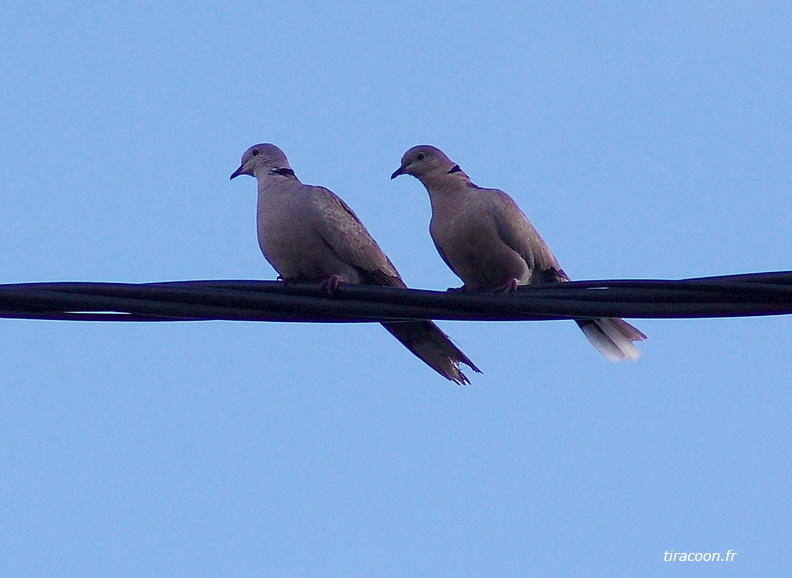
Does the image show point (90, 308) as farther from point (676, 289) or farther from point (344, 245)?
point (344, 245)

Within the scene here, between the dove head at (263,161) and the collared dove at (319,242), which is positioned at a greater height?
the dove head at (263,161)

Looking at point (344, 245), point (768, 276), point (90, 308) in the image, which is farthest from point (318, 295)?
point (344, 245)

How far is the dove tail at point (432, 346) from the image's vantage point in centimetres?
543

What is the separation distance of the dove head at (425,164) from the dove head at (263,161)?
2.07 feet

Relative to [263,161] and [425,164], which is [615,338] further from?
[263,161]

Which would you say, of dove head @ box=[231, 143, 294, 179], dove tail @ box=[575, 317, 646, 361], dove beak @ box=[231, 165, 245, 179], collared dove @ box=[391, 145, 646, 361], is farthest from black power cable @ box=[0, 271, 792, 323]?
dove beak @ box=[231, 165, 245, 179]

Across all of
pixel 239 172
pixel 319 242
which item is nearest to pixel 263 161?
pixel 239 172

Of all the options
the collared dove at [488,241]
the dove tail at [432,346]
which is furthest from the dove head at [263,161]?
the dove tail at [432,346]

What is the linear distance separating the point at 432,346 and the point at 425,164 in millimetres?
1458

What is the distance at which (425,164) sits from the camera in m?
6.61

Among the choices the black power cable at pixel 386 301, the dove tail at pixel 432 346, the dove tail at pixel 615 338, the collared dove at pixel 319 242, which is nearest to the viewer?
the black power cable at pixel 386 301

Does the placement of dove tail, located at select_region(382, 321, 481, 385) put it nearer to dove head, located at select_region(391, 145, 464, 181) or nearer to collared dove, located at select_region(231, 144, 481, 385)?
collared dove, located at select_region(231, 144, 481, 385)

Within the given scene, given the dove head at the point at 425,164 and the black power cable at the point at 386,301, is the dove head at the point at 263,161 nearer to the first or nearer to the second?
the dove head at the point at 425,164

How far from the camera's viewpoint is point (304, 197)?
6.12 metres
